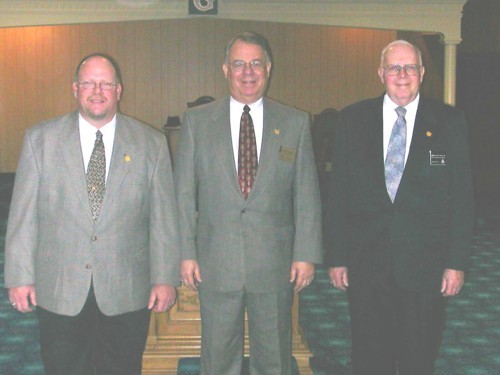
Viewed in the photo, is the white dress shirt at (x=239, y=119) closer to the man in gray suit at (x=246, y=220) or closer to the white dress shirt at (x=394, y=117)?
the man in gray suit at (x=246, y=220)

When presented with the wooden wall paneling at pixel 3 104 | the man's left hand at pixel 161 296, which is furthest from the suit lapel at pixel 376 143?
the wooden wall paneling at pixel 3 104

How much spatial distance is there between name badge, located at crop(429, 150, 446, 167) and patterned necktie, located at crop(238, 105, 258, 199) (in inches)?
24.8

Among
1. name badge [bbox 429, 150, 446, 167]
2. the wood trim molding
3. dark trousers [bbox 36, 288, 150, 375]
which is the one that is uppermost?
the wood trim molding

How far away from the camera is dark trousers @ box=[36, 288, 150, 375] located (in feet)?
7.53

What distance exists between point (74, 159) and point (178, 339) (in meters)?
1.59

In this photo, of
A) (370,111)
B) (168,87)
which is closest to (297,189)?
(370,111)

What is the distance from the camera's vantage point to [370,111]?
2525mm

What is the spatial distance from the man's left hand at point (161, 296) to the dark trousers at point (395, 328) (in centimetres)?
66

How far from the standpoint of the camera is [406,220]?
2441 millimetres

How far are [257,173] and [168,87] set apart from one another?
1026 cm

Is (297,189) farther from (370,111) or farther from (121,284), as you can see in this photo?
(121,284)

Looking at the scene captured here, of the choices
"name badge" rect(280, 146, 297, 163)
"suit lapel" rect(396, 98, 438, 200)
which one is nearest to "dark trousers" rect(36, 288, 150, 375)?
"name badge" rect(280, 146, 297, 163)

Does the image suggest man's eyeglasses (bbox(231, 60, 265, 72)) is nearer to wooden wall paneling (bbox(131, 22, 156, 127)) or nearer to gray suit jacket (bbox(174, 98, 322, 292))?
gray suit jacket (bbox(174, 98, 322, 292))

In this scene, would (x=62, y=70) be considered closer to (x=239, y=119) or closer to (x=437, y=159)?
(x=239, y=119)
